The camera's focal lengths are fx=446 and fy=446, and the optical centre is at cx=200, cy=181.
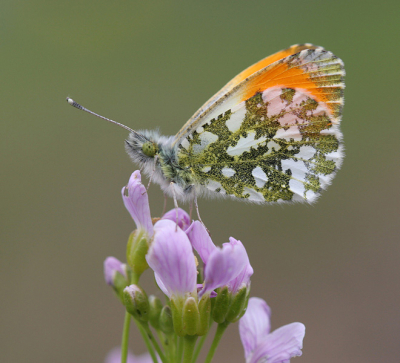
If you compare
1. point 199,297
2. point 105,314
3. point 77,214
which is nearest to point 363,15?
point 77,214

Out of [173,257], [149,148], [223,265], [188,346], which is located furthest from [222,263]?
[149,148]

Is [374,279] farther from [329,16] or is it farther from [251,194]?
[329,16]

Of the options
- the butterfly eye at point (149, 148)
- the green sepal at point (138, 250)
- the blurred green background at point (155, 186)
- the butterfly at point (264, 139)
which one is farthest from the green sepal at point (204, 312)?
the blurred green background at point (155, 186)

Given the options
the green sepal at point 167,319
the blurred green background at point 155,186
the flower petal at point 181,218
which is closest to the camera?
the green sepal at point 167,319

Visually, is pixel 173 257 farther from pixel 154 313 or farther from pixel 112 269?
pixel 112 269

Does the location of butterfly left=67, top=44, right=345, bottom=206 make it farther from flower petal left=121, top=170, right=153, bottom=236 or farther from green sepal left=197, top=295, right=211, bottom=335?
green sepal left=197, top=295, right=211, bottom=335

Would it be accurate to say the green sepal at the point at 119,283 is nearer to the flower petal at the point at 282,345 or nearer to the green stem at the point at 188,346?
the green stem at the point at 188,346
